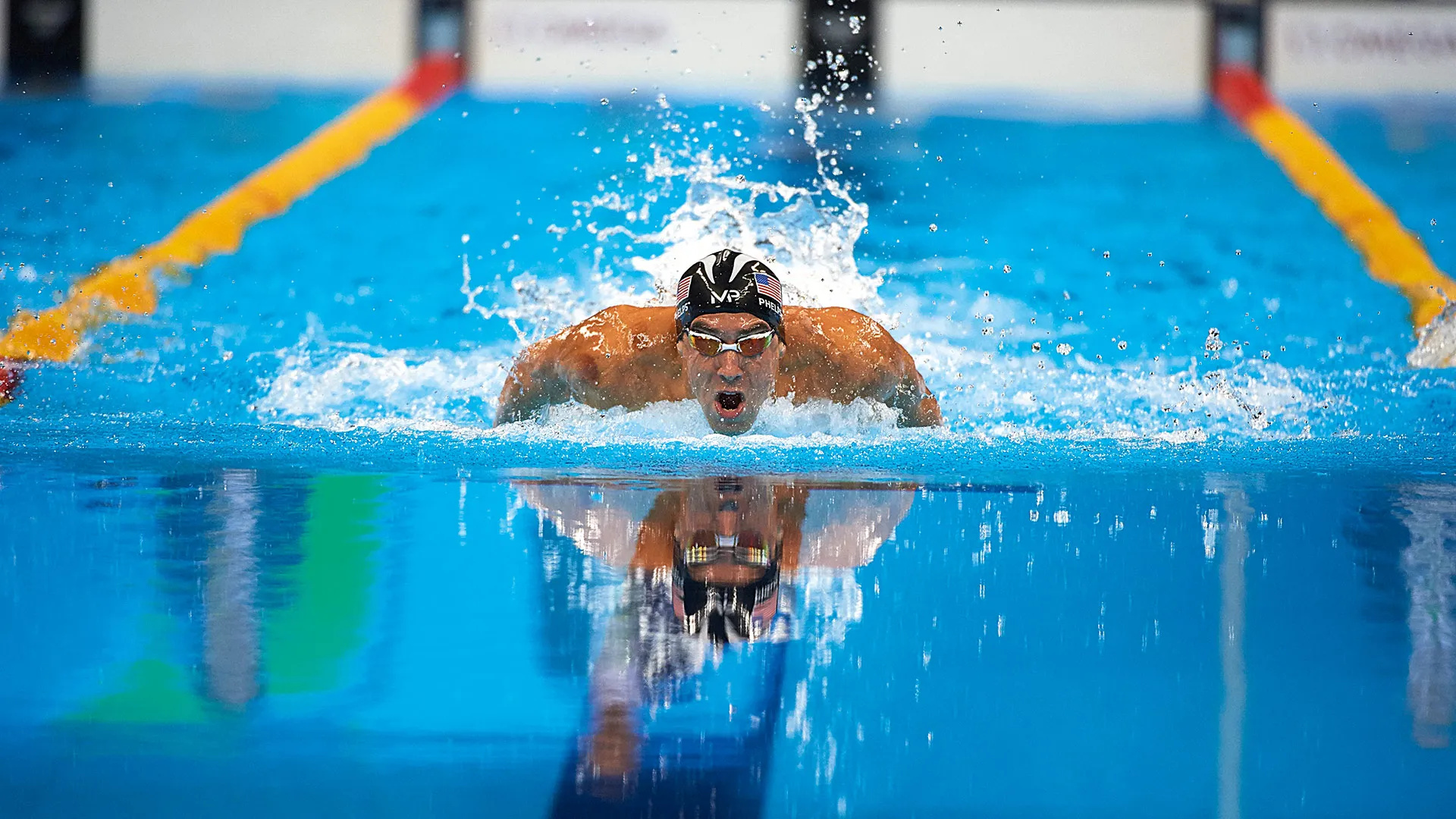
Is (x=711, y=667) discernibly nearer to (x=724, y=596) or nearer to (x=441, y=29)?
(x=724, y=596)

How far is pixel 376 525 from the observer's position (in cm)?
213

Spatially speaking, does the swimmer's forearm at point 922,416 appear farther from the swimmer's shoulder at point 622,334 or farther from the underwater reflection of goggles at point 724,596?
the underwater reflection of goggles at point 724,596

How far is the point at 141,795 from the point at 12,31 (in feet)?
25.2

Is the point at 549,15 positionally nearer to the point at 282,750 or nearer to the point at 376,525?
the point at 376,525

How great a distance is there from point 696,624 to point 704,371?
6.02 feet

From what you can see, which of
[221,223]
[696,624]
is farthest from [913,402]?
[221,223]

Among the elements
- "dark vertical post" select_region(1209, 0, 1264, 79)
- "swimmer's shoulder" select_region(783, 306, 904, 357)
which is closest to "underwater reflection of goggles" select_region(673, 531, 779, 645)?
"swimmer's shoulder" select_region(783, 306, 904, 357)

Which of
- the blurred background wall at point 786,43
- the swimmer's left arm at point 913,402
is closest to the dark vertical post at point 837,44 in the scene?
the blurred background wall at point 786,43

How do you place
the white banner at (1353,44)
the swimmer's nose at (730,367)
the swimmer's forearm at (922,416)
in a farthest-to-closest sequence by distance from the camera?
the white banner at (1353,44) < the swimmer's forearm at (922,416) < the swimmer's nose at (730,367)

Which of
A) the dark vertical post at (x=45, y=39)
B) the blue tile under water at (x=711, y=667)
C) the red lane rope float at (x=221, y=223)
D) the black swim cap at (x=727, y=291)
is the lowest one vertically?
the blue tile under water at (x=711, y=667)

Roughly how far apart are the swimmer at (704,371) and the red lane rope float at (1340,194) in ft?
8.74

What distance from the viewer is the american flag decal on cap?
11.1ft

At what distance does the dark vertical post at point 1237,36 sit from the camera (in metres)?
7.75

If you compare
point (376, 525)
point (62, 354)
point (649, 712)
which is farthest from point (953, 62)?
point (649, 712)
